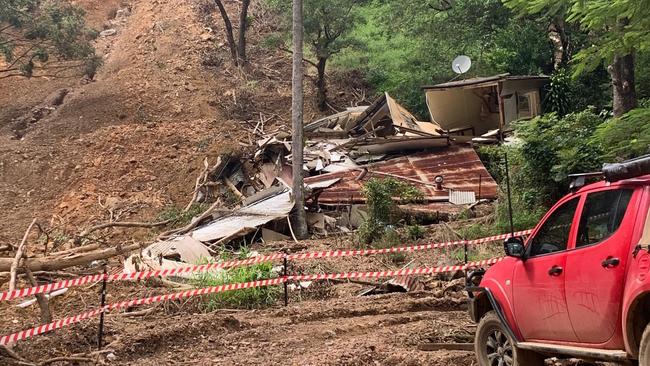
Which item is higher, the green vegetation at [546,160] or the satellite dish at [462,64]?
the satellite dish at [462,64]

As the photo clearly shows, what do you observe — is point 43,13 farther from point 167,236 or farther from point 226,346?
point 226,346

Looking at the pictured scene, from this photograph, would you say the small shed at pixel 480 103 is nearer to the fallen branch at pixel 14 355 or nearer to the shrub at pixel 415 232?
the shrub at pixel 415 232

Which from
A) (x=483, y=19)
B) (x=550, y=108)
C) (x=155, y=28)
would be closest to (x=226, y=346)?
(x=550, y=108)

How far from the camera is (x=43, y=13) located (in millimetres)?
28000

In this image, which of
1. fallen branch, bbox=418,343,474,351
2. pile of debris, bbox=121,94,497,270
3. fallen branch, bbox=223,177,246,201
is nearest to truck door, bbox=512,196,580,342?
fallen branch, bbox=418,343,474,351

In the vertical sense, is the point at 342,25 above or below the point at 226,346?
above

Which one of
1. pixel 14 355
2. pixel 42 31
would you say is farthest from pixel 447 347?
pixel 42 31

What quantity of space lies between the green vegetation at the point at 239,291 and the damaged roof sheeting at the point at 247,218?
14.8 ft

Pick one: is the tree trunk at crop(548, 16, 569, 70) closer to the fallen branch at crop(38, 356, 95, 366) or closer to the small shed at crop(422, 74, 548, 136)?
the small shed at crop(422, 74, 548, 136)

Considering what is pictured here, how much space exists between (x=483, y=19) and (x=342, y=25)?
6.50 meters

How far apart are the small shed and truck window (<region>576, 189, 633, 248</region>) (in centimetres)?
1984

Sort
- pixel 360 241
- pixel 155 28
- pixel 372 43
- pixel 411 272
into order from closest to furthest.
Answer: pixel 411 272 → pixel 360 241 → pixel 372 43 → pixel 155 28

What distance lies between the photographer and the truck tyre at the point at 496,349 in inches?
204

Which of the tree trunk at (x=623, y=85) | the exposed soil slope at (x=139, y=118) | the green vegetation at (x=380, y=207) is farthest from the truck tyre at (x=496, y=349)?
the exposed soil slope at (x=139, y=118)
